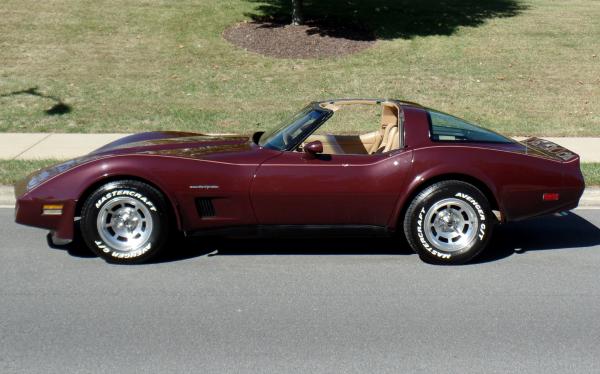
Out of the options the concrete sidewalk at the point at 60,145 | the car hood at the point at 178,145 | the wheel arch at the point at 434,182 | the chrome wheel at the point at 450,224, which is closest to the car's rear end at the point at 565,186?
the wheel arch at the point at 434,182

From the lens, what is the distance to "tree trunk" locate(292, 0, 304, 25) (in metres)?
17.4

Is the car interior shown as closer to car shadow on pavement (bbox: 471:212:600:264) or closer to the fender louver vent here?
the fender louver vent

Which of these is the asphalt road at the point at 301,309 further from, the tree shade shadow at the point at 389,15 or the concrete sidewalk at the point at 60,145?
the tree shade shadow at the point at 389,15

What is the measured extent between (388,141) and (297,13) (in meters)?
11.2

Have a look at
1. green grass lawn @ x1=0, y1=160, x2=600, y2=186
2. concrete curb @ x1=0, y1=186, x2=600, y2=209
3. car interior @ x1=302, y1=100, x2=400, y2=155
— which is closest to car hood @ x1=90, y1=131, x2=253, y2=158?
car interior @ x1=302, y1=100, x2=400, y2=155

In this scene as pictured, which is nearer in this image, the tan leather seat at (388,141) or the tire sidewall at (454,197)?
the tire sidewall at (454,197)

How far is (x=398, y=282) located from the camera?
5.98 meters

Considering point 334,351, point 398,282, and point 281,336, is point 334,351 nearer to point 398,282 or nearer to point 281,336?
point 281,336

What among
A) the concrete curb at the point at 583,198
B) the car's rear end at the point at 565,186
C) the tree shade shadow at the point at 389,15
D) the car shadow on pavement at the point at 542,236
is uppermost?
the tree shade shadow at the point at 389,15

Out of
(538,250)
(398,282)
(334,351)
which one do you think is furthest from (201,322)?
(538,250)

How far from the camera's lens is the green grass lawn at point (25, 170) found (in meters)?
8.83

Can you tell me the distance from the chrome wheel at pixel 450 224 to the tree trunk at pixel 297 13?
11882 millimetres

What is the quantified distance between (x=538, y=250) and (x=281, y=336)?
3085mm

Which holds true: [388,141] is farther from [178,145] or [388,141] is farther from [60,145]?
[60,145]
